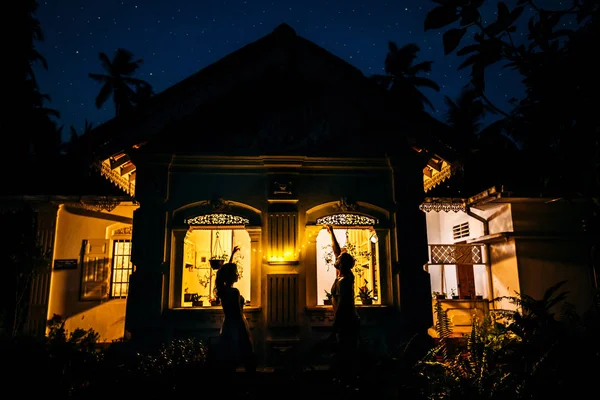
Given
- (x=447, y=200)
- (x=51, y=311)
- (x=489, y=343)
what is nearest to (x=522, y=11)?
(x=489, y=343)

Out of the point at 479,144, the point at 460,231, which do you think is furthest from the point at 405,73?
the point at 479,144

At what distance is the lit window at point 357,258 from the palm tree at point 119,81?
63.1 feet

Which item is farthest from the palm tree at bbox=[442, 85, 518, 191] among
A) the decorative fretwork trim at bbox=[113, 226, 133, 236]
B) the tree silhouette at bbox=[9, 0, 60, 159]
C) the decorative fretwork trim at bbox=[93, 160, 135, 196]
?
the tree silhouette at bbox=[9, 0, 60, 159]

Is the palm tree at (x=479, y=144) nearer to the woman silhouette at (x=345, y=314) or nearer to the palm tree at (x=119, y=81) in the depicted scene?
the woman silhouette at (x=345, y=314)

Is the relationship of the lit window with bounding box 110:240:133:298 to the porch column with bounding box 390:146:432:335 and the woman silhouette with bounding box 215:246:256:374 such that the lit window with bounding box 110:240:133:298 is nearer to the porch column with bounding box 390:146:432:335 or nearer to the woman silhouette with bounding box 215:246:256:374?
A: the woman silhouette with bounding box 215:246:256:374

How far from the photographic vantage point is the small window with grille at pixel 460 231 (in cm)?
1378

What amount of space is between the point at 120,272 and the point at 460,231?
1064 cm

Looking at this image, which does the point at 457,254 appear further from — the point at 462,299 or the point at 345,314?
the point at 345,314

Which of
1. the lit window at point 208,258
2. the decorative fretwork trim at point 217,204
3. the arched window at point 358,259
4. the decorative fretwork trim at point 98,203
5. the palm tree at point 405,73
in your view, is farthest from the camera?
the palm tree at point 405,73

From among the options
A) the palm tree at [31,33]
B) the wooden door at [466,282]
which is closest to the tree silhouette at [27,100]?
the palm tree at [31,33]

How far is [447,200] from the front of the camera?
11773 millimetres

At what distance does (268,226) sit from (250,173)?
1.21 meters

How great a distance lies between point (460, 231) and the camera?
47.0 ft

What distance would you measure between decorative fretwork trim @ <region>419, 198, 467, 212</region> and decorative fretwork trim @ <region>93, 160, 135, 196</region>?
25.6 feet
